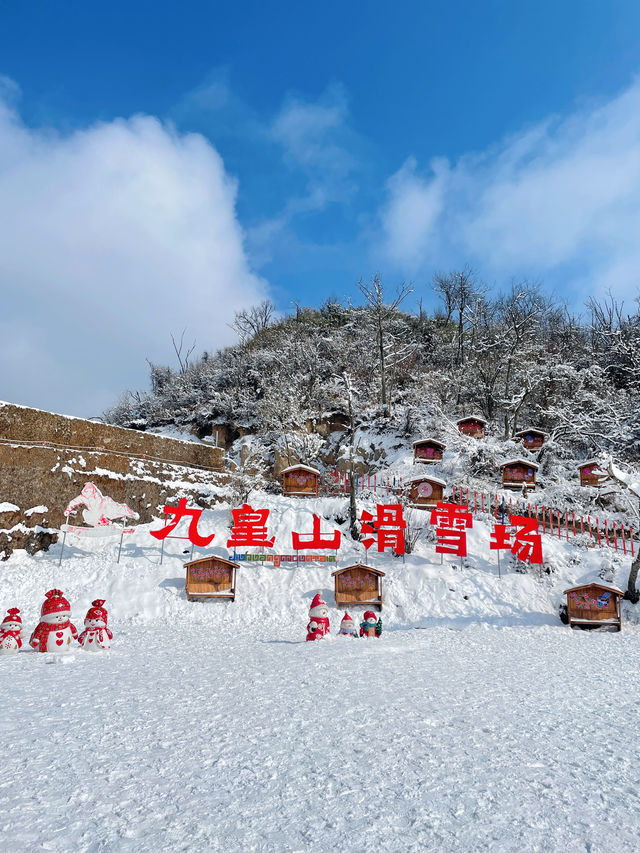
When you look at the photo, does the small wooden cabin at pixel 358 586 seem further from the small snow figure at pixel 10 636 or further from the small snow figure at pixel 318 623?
the small snow figure at pixel 10 636

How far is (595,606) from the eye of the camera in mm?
14164

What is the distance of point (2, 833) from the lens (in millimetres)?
2785

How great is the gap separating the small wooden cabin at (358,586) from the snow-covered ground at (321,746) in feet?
12.2

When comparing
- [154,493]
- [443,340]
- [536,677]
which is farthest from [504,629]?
[443,340]

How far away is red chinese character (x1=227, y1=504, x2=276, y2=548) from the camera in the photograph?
17.1m

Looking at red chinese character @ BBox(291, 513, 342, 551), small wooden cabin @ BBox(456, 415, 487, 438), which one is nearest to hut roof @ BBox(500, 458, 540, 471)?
small wooden cabin @ BBox(456, 415, 487, 438)

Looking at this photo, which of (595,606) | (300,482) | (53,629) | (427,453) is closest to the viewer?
(53,629)

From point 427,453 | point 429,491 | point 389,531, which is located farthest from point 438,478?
point 389,531

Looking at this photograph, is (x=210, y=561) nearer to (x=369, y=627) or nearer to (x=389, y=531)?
(x=369, y=627)

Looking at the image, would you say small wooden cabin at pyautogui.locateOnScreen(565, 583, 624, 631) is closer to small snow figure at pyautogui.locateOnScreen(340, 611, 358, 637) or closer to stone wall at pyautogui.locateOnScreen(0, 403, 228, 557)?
small snow figure at pyautogui.locateOnScreen(340, 611, 358, 637)

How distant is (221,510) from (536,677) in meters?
16.0

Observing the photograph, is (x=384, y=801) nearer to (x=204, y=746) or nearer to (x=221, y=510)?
(x=204, y=746)

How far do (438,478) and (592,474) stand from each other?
8.13 metres

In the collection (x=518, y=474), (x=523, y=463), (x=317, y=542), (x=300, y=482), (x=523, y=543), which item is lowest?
(x=317, y=542)
